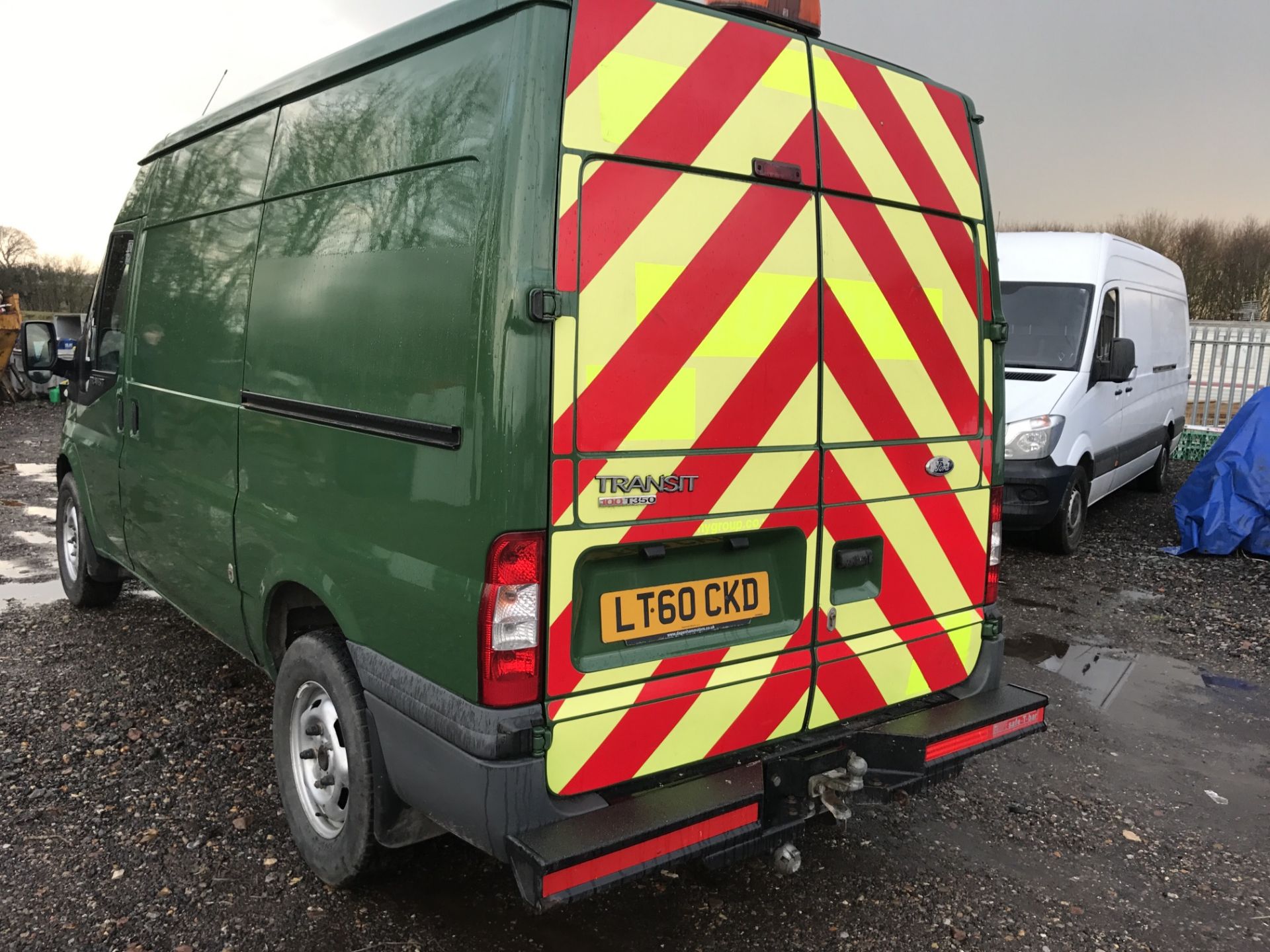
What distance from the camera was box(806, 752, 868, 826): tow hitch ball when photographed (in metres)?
2.79

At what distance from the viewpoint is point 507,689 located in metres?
2.36

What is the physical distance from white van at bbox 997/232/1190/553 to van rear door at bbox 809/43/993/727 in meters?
4.58

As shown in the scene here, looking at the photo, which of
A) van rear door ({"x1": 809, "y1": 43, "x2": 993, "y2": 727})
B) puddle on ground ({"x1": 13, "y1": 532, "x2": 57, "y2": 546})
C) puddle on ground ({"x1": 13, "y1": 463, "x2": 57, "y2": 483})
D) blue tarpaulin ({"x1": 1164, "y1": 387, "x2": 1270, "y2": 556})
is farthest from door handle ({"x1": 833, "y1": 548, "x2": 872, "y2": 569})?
puddle on ground ({"x1": 13, "y1": 463, "x2": 57, "y2": 483})

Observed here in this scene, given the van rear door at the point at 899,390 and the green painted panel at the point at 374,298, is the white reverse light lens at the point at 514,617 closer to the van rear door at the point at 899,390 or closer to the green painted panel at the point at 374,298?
the green painted panel at the point at 374,298

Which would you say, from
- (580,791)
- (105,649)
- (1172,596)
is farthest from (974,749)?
(1172,596)

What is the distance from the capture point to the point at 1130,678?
18.0 feet

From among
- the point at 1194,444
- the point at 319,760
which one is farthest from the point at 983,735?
the point at 1194,444

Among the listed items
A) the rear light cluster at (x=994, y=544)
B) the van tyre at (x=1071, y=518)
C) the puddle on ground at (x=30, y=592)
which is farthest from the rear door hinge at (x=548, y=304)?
the van tyre at (x=1071, y=518)

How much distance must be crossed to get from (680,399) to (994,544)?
1.57 meters

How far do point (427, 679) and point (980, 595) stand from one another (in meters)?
2.02

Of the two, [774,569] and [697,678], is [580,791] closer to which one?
[697,678]

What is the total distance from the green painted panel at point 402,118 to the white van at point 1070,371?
19.8 feet

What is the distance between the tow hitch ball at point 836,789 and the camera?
279cm

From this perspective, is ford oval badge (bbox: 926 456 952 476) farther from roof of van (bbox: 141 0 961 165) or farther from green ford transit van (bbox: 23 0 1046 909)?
roof of van (bbox: 141 0 961 165)
